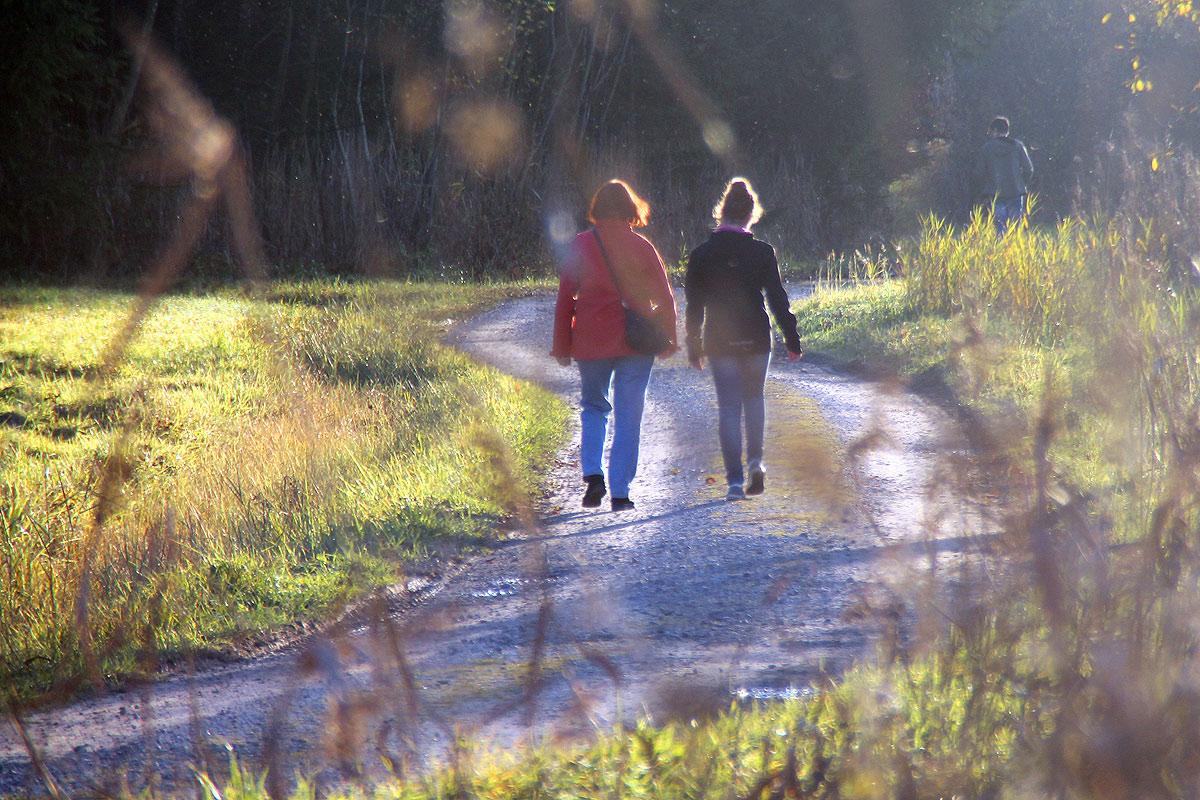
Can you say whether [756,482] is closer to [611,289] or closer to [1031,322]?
[611,289]

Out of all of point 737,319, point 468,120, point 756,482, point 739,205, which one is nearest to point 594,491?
point 756,482

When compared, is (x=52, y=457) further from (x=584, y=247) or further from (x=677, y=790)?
(x=677, y=790)

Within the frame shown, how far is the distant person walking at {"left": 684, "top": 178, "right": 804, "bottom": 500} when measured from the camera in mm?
7656

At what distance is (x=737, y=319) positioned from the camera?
7664 mm

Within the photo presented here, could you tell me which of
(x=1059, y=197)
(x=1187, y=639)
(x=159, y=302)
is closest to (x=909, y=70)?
(x=1059, y=197)

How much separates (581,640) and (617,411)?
8.03 feet

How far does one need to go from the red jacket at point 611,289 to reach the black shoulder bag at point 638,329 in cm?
2

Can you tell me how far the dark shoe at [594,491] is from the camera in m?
7.61

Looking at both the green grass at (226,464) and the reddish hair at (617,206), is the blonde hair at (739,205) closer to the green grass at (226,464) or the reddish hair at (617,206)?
the reddish hair at (617,206)

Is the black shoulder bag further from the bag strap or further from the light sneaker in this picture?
the light sneaker

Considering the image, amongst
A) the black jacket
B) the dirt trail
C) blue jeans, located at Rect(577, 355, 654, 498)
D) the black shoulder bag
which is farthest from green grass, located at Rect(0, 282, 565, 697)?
the black jacket

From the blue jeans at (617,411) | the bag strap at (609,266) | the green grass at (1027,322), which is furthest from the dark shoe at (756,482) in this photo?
the green grass at (1027,322)

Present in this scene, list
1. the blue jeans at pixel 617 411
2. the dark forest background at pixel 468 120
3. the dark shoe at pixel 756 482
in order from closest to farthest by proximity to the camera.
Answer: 1. the blue jeans at pixel 617 411
2. the dark shoe at pixel 756 482
3. the dark forest background at pixel 468 120

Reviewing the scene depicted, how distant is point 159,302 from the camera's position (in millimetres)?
18359
